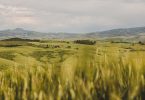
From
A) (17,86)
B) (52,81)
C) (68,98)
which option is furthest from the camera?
(17,86)

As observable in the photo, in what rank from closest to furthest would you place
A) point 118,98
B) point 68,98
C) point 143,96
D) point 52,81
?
point 118,98, point 143,96, point 68,98, point 52,81

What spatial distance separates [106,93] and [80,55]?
0.57 metres

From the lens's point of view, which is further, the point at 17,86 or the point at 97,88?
the point at 17,86

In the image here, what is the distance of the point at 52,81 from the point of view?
5.04m

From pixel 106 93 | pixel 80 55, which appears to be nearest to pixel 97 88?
pixel 106 93

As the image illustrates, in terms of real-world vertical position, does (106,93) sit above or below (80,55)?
below

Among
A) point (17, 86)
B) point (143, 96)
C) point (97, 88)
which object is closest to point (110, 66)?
point (97, 88)

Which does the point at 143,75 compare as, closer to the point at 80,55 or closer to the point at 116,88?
the point at 116,88

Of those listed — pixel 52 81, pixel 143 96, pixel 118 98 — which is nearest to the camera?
pixel 118 98

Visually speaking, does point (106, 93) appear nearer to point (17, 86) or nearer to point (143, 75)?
point (143, 75)

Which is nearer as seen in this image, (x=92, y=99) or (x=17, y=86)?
(x=92, y=99)

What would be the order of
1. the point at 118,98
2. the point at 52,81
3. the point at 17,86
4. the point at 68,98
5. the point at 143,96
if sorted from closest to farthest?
the point at 118,98
the point at 143,96
the point at 68,98
the point at 52,81
the point at 17,86

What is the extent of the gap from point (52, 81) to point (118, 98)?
4.13 ft

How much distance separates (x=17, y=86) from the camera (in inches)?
225
